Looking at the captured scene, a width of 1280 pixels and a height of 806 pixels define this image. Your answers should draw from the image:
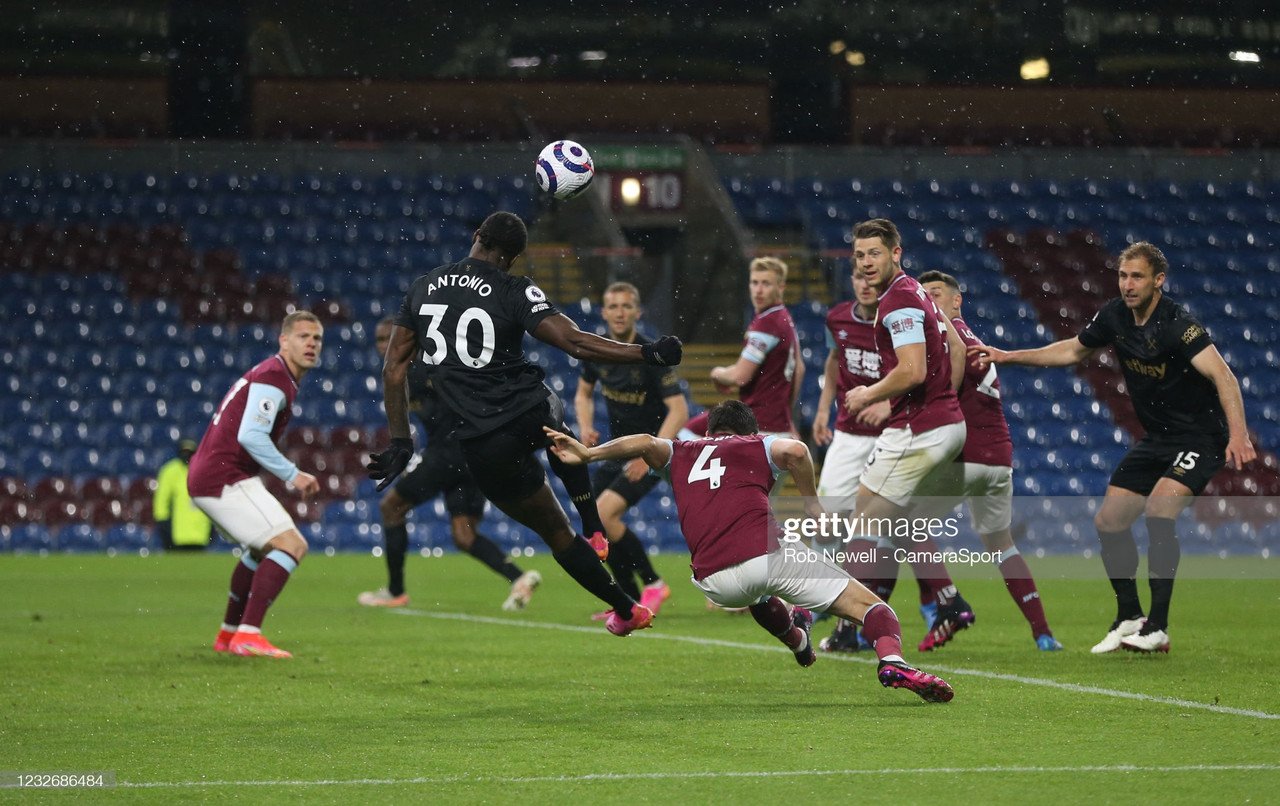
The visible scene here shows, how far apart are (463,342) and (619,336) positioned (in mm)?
3694

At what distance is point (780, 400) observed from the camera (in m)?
10.6

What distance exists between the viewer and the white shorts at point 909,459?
813 cm

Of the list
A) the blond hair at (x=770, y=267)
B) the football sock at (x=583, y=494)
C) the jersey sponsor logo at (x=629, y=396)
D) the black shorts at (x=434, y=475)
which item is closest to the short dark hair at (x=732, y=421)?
the football sock at (x=583, y=494)

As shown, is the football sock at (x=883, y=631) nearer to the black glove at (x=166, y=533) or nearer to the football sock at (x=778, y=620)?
the football sock at (x=778, y=620)

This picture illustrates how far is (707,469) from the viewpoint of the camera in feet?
21.9

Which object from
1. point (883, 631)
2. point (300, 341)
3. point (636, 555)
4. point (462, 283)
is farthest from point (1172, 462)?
point (300, 341)

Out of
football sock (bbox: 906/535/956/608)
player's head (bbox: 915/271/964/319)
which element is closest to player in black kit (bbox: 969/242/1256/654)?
player's head (bbox: 915/271/964/319)

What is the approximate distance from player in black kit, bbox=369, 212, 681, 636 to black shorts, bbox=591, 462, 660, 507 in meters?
3.27

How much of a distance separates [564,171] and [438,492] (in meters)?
4.66

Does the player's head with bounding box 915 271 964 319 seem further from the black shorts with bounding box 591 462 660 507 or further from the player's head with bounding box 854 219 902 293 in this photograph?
the black shorts with bounding box 591 462 660 507

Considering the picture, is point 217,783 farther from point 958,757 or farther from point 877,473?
point 877,473

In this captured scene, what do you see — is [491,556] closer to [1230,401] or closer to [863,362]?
[863,362]

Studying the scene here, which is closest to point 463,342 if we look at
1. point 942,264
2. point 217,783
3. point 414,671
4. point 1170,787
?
point 414,671

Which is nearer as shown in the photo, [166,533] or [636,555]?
[636,555]
